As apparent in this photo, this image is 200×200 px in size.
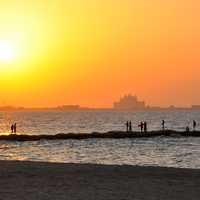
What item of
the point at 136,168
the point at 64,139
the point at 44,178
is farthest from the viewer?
the point at 64,139

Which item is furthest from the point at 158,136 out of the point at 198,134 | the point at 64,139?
A: the point at 64,139

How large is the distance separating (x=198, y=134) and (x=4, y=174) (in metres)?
69.6

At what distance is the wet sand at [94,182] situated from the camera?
48.0 feet

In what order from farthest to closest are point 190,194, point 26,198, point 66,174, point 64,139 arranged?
1. point 64,139
2. point 66,174
3. point 190,194
4. point 26,198

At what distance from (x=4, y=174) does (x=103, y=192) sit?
5.15 meters

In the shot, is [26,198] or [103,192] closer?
[26,198]

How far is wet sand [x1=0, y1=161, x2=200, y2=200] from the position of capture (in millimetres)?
14617

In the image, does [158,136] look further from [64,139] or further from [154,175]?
[154,175]

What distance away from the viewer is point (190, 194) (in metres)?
15.0

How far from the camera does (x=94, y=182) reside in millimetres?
17062

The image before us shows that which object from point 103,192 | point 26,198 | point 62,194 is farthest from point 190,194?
point 26,198

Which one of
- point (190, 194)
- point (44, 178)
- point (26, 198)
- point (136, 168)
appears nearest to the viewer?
point (26, 198)

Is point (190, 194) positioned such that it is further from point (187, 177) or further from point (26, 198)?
point (26, 198)

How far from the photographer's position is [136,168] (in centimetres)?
2122
